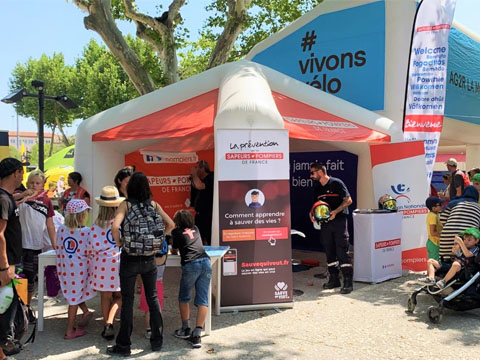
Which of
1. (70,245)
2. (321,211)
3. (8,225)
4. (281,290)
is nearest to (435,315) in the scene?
(281,290)

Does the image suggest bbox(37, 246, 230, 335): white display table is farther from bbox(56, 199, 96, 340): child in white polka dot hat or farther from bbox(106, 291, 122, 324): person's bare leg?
bbox(106, 291, 122, 324): person's bare leg

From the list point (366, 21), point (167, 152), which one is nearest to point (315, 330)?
point (167, 152)

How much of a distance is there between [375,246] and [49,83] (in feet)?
117

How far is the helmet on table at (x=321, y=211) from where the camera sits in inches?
259

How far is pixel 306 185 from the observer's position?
9766 millimetres

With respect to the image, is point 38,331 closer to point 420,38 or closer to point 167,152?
point 167,152

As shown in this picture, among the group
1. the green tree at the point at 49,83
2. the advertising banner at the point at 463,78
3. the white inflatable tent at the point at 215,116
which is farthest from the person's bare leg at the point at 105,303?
the green tree at the point at 49,83

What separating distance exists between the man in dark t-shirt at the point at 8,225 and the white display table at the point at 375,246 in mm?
4596

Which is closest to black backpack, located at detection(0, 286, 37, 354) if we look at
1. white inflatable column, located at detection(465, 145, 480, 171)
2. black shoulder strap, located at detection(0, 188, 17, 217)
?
black shoulder strap, located at detection(0, 188, 17, 217)

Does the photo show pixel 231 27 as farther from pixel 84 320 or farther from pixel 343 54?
pixel 84 320

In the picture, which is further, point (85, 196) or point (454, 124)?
point (454, 124)

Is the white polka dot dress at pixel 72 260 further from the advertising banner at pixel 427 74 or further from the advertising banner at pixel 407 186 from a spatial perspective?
the advertising banner at pixel 427 74

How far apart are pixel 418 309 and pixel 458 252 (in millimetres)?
837

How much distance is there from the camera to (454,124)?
11164 mm
